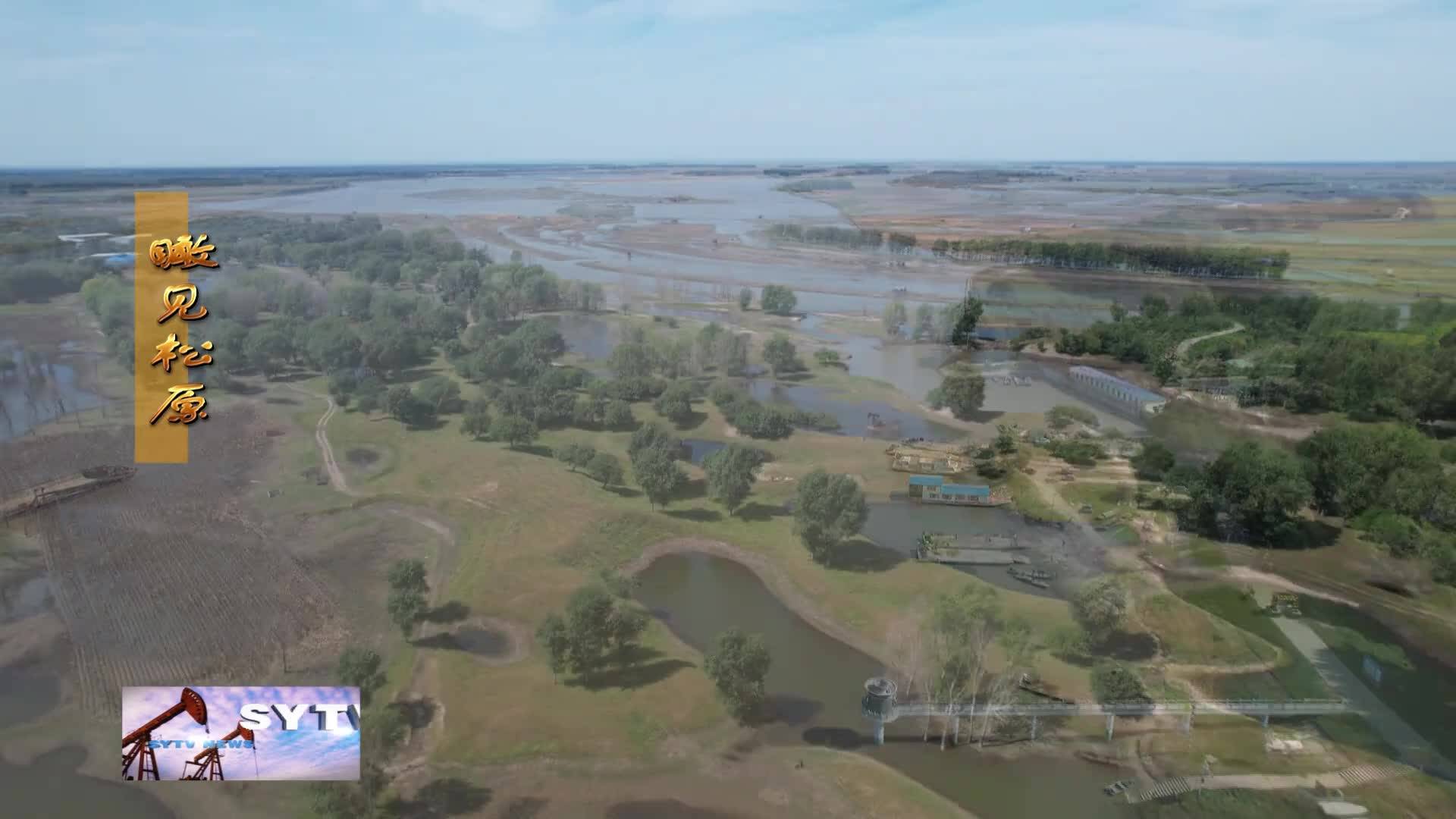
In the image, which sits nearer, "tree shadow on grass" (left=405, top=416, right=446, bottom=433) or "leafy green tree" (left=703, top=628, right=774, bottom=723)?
"leafy green tree" (left=703, top=628, right=774, bottom=723)

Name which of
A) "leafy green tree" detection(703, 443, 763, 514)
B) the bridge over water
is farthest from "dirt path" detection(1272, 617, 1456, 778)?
"leafy green tree" detection(703, 443, 763, 514)

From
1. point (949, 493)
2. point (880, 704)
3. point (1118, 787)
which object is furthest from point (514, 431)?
point (1118, 787)

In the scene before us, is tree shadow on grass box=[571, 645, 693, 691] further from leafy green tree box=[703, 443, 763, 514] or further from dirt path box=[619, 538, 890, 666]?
leafy green tree box=[703, 443, 763, 514]

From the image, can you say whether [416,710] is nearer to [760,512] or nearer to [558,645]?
[558,645]

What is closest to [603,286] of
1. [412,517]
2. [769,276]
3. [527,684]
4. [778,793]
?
[769,276]

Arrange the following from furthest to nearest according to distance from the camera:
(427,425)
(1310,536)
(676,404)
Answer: (676,404)
(427,425)
(1310,536)

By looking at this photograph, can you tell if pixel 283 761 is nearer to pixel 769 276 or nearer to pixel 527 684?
pixel 527 684
